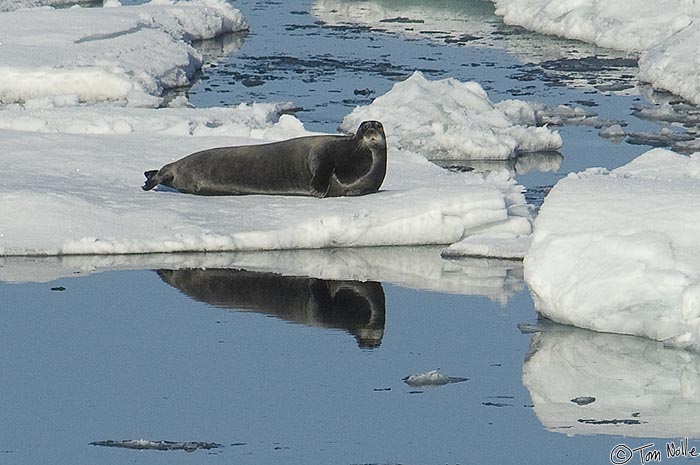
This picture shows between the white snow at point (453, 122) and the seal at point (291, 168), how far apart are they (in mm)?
2266

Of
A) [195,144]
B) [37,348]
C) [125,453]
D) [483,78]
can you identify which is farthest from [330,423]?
[483,78]

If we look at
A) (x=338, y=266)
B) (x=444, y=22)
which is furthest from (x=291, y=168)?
(x=444, y=22)

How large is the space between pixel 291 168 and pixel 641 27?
8627 mm

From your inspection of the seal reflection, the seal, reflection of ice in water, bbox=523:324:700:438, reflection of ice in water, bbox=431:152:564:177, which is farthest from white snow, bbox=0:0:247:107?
reflection of ice in water, bbox=523:324:700:438

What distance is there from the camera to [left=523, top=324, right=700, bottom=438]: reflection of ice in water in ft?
15.5

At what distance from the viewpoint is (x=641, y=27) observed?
51.4ft

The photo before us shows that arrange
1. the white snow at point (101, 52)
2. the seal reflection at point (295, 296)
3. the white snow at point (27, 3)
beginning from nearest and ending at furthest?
the seal reflection at point (295, 296) < the white snow at point (101, 52) < the white snow at point (27, 3)

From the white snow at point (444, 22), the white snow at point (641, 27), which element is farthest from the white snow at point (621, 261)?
the white snow at point (444, 22)

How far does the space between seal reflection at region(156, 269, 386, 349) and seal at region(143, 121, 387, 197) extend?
120 cm

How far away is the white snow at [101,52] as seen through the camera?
12070 millimetres

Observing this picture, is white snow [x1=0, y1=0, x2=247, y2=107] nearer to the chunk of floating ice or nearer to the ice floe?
the ice floe

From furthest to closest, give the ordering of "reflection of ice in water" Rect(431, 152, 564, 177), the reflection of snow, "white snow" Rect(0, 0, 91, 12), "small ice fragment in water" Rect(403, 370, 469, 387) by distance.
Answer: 1. "white snow" Rect(0, 0, 91, 12)
2. "reflection of ice in water" Rect(431, 152, 564, 177)
3. the reflection of snow
4. "small ice fragment in water" Rect(403, 370, 469, 387)

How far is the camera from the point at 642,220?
5.89m

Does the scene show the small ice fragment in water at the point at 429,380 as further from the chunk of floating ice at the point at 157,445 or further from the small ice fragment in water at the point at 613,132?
the small ice fragment in water at the point at 613,132
